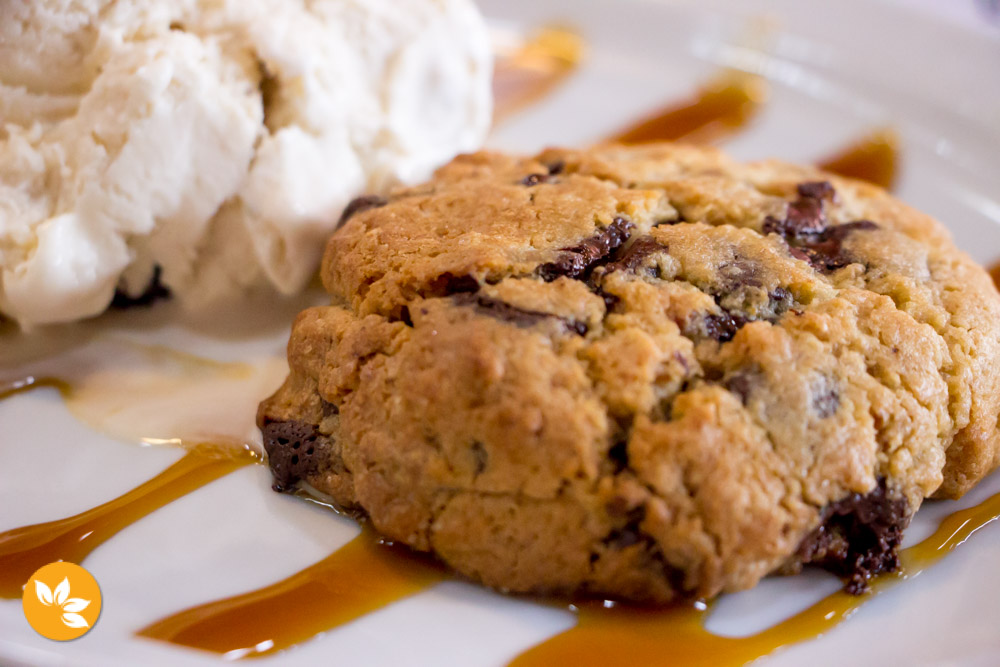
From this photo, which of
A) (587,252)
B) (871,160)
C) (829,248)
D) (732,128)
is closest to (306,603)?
(587,252)

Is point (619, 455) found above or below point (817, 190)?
below

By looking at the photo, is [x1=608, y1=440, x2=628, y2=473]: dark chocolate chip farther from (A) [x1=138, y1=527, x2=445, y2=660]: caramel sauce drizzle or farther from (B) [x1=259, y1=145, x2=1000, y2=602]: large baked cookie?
(A) [x1=138, y1=527, x2=445, y2=660]: caramel sauce drizzle

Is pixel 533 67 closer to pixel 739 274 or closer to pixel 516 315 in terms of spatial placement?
pixel 739 274

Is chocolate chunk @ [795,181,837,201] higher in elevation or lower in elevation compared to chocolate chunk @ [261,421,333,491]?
higher

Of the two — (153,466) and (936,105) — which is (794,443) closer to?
(153,466)

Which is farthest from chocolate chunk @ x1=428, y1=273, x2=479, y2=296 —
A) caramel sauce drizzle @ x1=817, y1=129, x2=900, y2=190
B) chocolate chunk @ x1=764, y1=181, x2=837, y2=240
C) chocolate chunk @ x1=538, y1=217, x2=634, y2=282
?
caramel sauce drizzle @ x1=817, y1=129, x2=900, y2=190

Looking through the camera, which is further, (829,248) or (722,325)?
(829,248)

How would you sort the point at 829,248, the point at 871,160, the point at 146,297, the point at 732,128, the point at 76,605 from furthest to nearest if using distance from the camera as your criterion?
the point at 732,128
the point at 871,160
the point at 146,297
the point at 829,248
the point at 76,605

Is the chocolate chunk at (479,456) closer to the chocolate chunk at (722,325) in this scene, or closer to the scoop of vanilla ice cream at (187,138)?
the chocolate chunk at (722,325)
